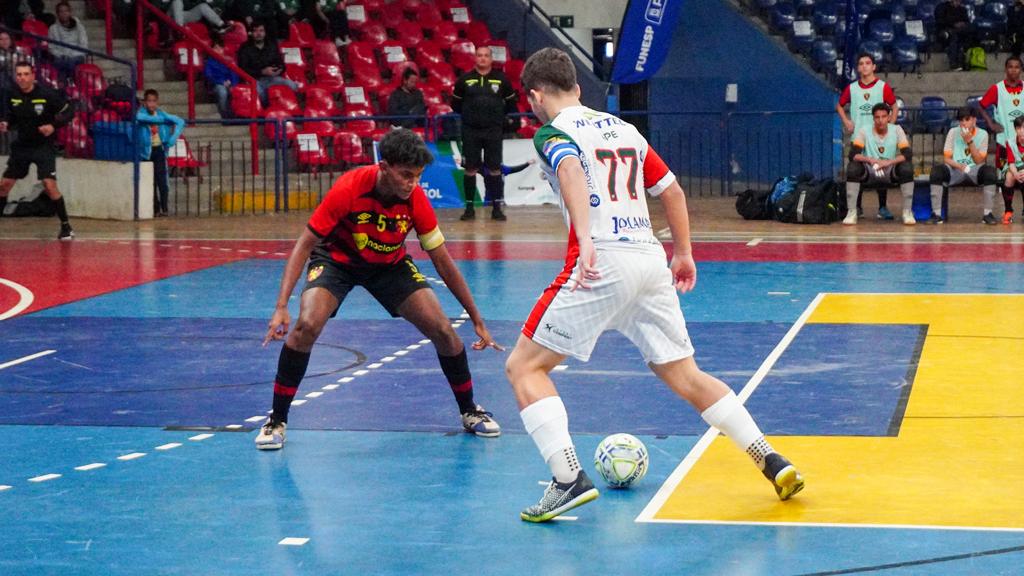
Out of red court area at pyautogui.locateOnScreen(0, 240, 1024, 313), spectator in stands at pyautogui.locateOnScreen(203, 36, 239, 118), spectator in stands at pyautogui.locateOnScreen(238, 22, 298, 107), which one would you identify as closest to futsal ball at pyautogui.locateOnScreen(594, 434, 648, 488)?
red court area at pyautogui.locateOnScreen(0, 240, 1024, 313)

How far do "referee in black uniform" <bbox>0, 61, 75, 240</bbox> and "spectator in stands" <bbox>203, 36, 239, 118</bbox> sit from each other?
5.60 metres

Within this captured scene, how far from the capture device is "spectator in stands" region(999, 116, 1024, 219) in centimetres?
2008

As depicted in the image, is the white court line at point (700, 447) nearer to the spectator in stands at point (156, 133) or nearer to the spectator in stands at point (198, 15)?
the spectator in stands at point (156, 133)

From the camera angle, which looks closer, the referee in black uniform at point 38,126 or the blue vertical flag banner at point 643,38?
the referee in black uniform at point 38,126

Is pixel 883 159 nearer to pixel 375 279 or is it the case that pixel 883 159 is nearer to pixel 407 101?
pixel 407 101

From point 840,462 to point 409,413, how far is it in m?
2.59

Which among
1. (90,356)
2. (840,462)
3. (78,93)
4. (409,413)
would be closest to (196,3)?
(78,93)

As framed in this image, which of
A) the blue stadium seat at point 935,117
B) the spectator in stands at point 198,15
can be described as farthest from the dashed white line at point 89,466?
the blue stadium seat at point 935,117

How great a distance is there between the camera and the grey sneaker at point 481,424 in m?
8.20

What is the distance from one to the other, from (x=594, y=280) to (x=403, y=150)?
64.9 inches

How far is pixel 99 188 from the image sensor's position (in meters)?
22.8

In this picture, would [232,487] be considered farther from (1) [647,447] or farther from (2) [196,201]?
(2) [196,201]

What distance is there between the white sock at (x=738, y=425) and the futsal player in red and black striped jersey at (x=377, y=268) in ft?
4.74

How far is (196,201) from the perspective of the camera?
24.1 m
